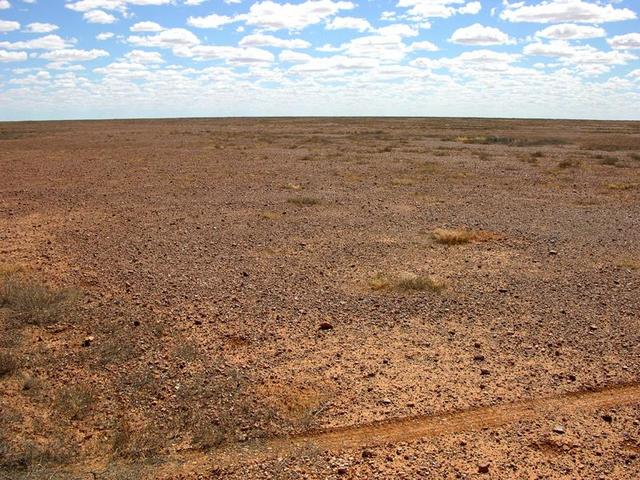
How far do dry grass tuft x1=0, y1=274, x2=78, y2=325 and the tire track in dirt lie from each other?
3701 mm

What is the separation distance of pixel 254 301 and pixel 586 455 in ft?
15.1

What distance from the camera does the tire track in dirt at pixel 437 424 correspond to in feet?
15.5

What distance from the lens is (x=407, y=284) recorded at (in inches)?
340

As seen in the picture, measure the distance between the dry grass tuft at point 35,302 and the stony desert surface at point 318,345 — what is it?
0.03 metres

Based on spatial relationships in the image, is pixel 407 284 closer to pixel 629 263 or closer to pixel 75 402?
pixel 629 263

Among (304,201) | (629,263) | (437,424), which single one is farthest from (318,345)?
(304,201)

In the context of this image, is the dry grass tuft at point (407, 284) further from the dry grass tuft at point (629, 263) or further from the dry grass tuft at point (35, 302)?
the dry grass tuft at point (35, 302)

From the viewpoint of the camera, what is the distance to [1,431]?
4781mm

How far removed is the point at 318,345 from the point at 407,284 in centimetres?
243

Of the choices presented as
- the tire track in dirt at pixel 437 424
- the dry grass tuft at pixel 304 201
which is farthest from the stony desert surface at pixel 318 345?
the dry grass tuft at pixel 304 201

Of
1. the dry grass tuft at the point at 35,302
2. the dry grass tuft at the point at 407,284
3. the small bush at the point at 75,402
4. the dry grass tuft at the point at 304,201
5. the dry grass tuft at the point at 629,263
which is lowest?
the small bush at the point at 75,402

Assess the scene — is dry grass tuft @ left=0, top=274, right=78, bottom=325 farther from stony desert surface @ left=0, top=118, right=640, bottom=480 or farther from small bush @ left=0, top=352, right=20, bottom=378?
small bush @ left=0, top=352, right=20, bottom=378

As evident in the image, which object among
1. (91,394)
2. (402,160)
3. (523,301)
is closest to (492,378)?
(523,301)

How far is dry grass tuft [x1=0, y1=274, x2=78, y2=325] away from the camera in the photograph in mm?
7137
